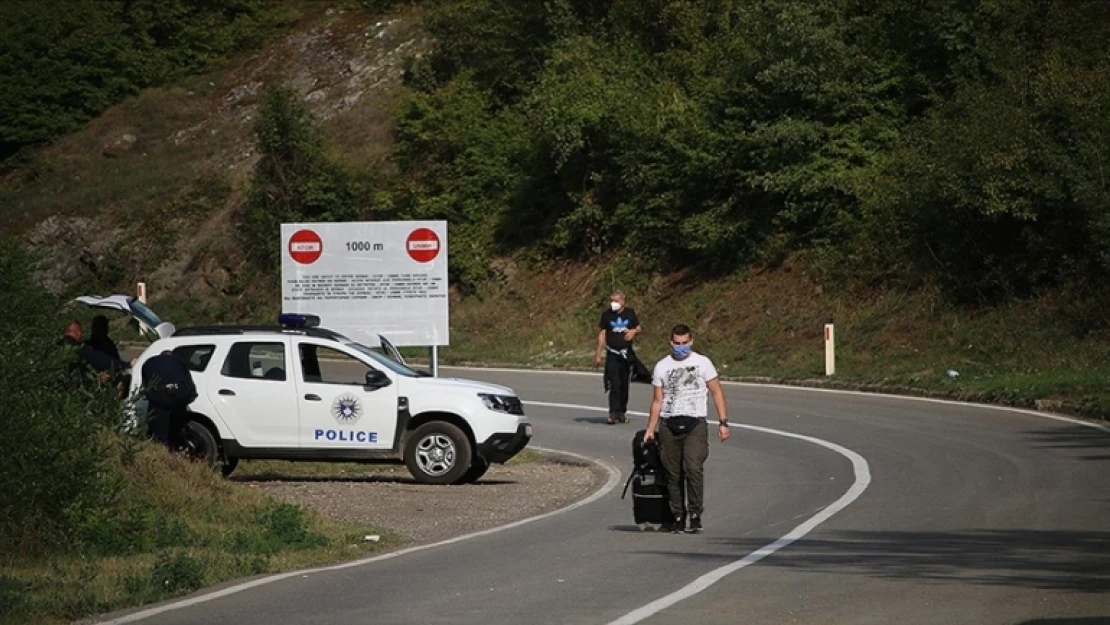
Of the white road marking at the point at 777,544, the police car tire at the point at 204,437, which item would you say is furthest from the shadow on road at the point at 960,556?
the police car tire at the point at 204,437

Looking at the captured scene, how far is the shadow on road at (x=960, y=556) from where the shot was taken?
1194cm

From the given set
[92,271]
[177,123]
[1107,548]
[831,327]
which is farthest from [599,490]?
[177,123]

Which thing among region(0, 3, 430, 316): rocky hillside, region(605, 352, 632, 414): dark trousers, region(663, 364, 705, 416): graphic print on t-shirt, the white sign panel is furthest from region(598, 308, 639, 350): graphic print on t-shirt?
region(0, 3, 430, 316): rocky hillside

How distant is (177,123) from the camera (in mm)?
67875

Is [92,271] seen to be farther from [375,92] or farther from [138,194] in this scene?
[375,92]

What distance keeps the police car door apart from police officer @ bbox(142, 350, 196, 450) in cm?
157

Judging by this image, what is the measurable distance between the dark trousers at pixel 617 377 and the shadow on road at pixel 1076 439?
19.7 feet

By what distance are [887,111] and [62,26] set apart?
4390 cm

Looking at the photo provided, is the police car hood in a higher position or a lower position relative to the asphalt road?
higher

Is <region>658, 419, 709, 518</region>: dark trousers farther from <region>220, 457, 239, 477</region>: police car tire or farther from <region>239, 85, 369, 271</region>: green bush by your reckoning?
<region>239, 85, 369, 271</region>: green bush

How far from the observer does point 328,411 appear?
20.0 metres

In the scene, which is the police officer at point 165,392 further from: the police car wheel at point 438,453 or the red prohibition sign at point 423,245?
the red prohibition sign at point 423,245

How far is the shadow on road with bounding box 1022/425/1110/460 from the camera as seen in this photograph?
20.9 m

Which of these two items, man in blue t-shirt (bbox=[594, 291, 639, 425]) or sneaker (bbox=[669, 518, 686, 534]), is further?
man in blue t-shirt (bbox=[594, 291, 639, 425])
